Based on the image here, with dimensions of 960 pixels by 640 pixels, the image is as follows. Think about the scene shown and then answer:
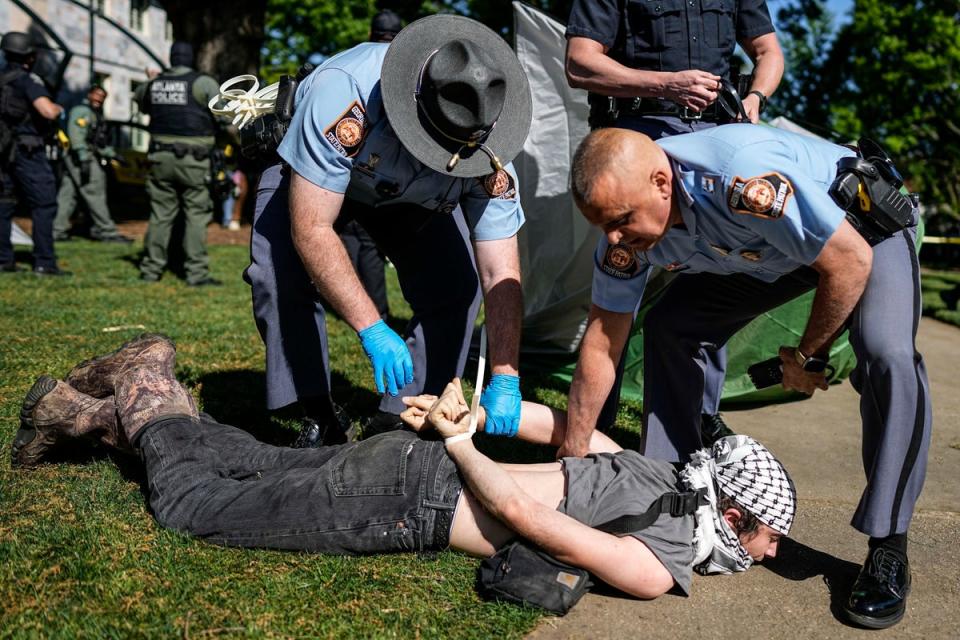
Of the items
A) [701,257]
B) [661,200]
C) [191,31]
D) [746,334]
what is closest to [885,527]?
[701,257]

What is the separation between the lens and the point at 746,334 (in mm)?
4469

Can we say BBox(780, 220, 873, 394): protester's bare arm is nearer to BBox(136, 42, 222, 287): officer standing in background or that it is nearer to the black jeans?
the black jeans

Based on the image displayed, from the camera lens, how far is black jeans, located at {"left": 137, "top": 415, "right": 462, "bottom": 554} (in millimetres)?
2482

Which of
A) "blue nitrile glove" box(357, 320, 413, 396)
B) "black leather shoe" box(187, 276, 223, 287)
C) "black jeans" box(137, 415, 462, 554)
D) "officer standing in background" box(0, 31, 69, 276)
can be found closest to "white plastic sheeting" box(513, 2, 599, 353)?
"blue nitrile glove" box(357, 320, 413, 396)

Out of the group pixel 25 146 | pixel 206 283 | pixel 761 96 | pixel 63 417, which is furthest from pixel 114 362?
pixel 25 146

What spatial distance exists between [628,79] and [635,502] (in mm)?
1619

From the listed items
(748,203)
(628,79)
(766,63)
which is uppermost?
(766,63)

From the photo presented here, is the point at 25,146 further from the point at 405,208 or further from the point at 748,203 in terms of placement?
the point at 748,203

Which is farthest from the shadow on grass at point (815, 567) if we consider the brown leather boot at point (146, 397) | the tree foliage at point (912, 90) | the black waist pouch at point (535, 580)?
the tree foliage at point (912, 90)

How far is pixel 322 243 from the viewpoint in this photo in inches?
111

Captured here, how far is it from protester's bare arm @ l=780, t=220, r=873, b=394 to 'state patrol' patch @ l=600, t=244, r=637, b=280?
1.83ft

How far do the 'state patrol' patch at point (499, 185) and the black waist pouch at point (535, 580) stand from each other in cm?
128

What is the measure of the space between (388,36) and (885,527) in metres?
4.61

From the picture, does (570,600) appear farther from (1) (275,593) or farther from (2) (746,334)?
(2) (746,334)
